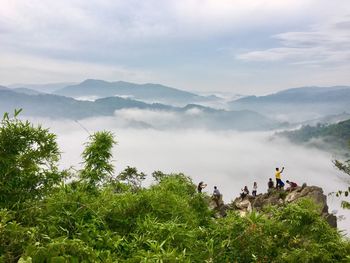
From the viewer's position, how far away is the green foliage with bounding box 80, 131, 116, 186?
13.2 m

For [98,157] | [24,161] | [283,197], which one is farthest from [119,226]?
[283,197]

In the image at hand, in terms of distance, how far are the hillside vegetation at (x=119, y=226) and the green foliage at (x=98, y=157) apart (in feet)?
2.92

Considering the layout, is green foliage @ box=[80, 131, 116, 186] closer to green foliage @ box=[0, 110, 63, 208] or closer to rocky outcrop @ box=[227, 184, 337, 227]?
green foliage @ box=[0, 110, 63, 208]

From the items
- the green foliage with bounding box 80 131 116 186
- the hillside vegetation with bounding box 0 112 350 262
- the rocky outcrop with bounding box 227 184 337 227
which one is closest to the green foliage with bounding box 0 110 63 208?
the hillside vegetation with bounding box 0 112 350 262

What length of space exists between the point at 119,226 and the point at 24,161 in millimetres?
2960

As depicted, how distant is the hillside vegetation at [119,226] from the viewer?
636 cm

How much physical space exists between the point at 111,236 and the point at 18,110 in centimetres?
369

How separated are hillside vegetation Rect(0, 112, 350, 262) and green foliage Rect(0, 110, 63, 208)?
0.07ft

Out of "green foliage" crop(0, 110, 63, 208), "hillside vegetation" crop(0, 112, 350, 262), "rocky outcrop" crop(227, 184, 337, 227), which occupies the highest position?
"green foliage" crop(0, 110, 63, 208)

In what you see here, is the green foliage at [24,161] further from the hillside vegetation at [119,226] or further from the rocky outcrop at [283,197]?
the rocky outcrop at [283,197]

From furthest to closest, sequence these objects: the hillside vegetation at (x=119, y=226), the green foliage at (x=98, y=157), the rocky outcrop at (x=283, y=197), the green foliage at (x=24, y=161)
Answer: the rocky outcrop at (x=283, y=197) < the green foliage at (x=98, y=157) < the green foliage at (x=24, y=161) < the hillside vegetation at (x=119, y=226)

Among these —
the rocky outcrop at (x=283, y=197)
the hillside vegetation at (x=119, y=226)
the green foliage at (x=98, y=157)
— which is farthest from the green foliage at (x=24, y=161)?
the rocky outcrop at (x=283, y=197)

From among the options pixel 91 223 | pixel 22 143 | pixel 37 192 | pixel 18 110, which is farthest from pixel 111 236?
pixel 18 110

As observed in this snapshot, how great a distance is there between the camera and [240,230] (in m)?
10.2
